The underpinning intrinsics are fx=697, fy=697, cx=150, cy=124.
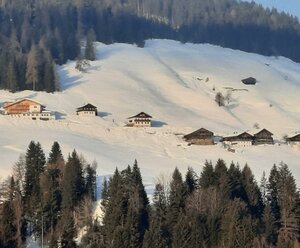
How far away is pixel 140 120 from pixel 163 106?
12019 mm

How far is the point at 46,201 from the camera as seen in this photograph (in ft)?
143

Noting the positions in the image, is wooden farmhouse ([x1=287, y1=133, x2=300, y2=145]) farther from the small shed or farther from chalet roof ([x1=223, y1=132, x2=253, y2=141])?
the small shed

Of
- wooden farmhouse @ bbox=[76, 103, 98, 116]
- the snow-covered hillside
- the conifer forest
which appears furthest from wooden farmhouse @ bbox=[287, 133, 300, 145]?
the conifer forest

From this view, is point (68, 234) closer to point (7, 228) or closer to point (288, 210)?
point (7, 228)

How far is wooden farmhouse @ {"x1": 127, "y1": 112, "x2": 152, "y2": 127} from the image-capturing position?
2982 inches

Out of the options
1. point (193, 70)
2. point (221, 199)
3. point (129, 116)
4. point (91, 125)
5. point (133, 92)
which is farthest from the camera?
point (193, 70)

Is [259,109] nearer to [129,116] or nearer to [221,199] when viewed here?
[129,116]

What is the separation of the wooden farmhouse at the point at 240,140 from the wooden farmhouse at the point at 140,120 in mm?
9098

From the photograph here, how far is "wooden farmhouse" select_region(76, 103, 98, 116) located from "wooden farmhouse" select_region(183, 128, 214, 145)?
38.9 feet

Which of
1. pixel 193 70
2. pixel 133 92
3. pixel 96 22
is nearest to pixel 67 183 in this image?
pixel 133 92

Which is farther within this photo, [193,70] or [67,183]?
[193,70]


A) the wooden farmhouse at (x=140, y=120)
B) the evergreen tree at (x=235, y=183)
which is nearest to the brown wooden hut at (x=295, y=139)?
the wooden farmhouse at (x=140, y=120)

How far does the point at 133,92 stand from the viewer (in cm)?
9238

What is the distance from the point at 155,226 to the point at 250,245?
5342mm
